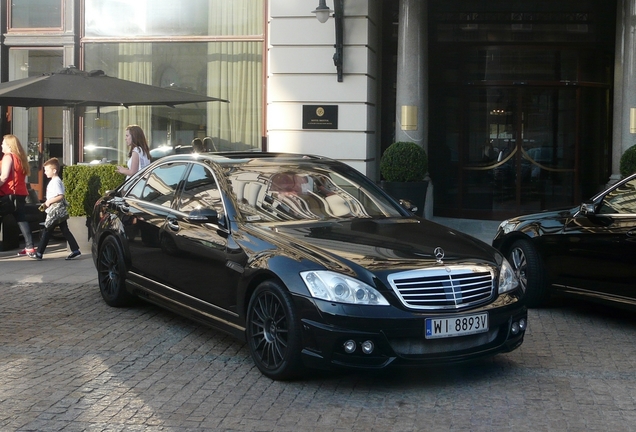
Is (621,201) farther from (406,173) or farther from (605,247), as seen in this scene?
(406,173)

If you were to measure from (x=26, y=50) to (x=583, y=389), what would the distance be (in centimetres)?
1345

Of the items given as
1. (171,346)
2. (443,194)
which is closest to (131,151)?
(171,346)

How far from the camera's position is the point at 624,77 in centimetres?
1485

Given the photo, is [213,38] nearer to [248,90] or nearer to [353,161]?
[248,90]

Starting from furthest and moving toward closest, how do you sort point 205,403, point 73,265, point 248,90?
point 248,90 → point 73,265 → point 205,403

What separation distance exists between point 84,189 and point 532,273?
22.5 feet

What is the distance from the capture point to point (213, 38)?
1593 centimetres

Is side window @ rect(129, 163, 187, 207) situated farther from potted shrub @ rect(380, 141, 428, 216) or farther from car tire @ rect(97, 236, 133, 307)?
potted shrub @ rect(380, 141, 428, 216)

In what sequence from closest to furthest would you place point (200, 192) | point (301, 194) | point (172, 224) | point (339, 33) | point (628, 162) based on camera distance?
point (301, 194) → point (200, 192) → point (172, 224) → point (628, 162) → point (339, 33)

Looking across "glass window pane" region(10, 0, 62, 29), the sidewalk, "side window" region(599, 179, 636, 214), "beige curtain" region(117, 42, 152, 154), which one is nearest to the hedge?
the sidewalk

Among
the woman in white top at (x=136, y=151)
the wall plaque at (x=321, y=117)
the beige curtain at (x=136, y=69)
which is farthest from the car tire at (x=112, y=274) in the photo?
the beige curtain at (x=136, y=69)

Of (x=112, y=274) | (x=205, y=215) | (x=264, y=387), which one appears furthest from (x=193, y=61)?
(x=264, y=387)

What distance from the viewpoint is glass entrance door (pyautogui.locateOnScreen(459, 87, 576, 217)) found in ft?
53.0

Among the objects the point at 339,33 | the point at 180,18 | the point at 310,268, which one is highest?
the point at 180,18
